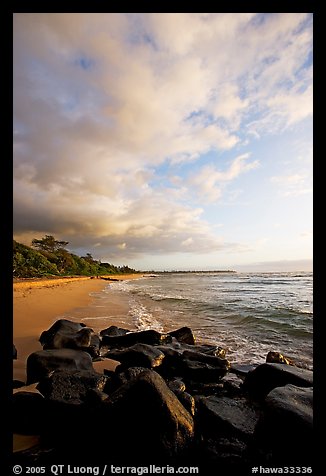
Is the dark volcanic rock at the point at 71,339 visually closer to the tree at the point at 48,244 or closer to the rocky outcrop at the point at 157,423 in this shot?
the rocky outcrop at the point at 157,423

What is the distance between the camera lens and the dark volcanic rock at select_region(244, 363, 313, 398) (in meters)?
3.99

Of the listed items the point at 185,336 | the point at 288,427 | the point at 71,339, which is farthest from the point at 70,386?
the point at 185,336

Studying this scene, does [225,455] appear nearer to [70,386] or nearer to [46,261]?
[70,386]

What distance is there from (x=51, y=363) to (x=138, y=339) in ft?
9.83

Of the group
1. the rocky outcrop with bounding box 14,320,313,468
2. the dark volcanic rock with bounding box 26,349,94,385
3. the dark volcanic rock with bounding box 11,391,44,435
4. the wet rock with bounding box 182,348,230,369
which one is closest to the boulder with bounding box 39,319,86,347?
the dark volcanic rock with bounding box 26,349,94,385

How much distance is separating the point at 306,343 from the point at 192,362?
4391mm

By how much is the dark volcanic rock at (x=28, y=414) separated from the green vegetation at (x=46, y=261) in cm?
3129

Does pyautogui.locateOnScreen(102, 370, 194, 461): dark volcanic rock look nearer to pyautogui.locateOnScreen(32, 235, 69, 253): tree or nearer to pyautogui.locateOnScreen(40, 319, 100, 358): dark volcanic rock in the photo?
pyautogui.locateOnScreen(40, 319, 100, 358): dark volcanic rock

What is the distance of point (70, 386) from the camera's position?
3242 millimetres

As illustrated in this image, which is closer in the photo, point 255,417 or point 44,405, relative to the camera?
point 44,405

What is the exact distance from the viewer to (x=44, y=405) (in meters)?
3.02
